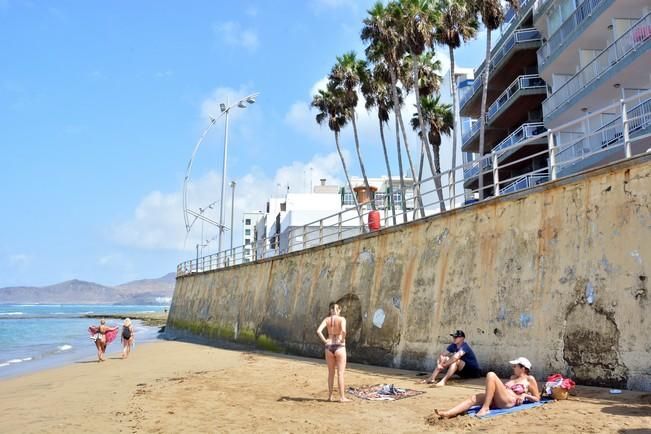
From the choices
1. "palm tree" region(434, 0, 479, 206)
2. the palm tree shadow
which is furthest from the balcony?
the palm tree shadow

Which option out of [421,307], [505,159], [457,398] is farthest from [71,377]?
[505,159]

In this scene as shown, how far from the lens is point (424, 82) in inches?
1087

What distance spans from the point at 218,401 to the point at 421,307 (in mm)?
5167

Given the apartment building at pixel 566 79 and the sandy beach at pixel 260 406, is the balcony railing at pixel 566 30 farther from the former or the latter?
the sandy beach at pixel 260 406

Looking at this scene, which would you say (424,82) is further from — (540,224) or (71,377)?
(71,377)

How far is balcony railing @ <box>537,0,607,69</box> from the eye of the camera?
66.1 feet

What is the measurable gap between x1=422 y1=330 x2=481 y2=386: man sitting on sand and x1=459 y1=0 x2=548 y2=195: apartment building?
1427cm

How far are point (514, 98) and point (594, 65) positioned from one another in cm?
617

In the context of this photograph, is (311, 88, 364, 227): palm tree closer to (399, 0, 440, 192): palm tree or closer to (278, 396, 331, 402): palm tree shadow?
(399, 0, 440, 192): palm tree

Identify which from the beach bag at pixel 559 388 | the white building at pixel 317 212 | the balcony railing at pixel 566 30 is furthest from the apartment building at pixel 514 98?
the beach bag at pixel 559 388

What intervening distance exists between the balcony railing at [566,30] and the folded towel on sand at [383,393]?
679 inches

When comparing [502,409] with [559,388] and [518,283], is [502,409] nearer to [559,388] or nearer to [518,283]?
[559,388]

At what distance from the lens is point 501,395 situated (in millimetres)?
6883

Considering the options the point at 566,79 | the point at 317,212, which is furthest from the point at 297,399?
the point at 317,212
